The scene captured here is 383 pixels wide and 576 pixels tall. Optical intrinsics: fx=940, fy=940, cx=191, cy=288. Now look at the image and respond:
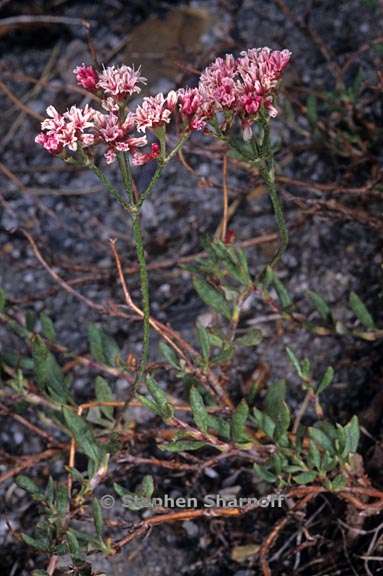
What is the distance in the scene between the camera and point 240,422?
199 centimetres

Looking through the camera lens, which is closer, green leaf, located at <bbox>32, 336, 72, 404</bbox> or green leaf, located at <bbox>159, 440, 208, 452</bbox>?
green leaf, located at <bbox>159, 440, 208, 452</bbox>

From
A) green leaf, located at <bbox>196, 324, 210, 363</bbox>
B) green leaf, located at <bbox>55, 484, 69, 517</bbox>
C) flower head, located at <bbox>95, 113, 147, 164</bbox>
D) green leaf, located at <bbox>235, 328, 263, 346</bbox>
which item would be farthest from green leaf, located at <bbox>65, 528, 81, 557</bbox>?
flower head, located at <bbox>95, 113, 147, 164</bbox>

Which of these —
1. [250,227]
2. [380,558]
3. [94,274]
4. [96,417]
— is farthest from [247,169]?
[380,558]

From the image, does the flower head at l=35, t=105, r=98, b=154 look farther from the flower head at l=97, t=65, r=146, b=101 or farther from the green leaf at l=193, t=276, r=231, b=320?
the green leaf at l=193, t=276, r=231, b=320

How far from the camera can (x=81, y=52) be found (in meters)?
3.44

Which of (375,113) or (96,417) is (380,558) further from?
(375,113)

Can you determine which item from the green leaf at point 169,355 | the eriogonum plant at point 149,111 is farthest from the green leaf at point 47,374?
the eriogonum plant at point 149,111

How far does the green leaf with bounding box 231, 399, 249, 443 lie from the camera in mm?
1962

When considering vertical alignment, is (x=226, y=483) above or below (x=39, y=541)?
below

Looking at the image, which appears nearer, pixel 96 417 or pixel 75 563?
pixel 75 563

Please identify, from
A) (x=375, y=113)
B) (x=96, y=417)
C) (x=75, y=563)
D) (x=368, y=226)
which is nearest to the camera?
(x=75, y=563)

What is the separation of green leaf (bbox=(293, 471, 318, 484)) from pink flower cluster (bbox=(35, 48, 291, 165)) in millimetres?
740

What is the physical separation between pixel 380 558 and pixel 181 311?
960 millimetres

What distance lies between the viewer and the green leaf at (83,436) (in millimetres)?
2053
